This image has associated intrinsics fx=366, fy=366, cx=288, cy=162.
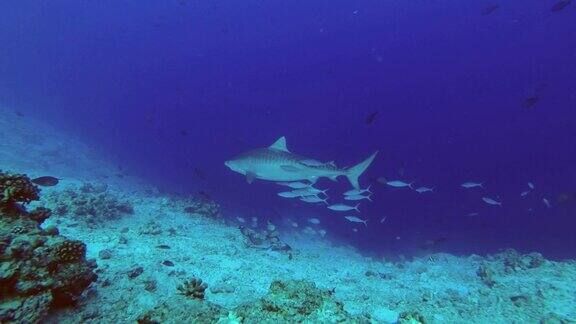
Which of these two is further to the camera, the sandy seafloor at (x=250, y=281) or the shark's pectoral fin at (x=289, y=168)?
the shark's pectoral fin at (x=289, y=168)

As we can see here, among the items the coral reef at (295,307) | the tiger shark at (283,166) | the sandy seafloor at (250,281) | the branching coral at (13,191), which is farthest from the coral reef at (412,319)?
the tiger shark at (283,166)

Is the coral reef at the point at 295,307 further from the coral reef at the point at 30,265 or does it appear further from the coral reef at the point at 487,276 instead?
the coral reef at the point at 487,276

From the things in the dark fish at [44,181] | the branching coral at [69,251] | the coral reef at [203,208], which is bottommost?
the coral reef at [203,208]

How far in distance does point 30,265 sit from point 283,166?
797 cm

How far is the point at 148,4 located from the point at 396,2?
93.2 m

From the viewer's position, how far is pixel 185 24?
111250mm

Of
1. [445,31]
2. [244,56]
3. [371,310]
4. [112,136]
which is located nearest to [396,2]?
[445,31]

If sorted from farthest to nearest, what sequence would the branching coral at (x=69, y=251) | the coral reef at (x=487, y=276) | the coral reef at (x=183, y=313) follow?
the coral reef at (x=487, y=276) → the branching coral at (x=69, y=251) → the coral reef at (x=183, y=313)

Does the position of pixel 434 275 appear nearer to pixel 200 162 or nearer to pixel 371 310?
pixel 371 310

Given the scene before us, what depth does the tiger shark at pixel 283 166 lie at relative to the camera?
11328 mm

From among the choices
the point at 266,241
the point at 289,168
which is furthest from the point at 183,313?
the point at 266,241

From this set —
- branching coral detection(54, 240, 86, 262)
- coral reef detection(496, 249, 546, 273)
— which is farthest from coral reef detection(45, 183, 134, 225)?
coral reef detection(496, 249, 546, 273)

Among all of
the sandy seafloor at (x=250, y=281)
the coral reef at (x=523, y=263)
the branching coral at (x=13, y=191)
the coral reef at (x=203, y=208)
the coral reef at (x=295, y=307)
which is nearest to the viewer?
the coral reef at (x=295, y=307)

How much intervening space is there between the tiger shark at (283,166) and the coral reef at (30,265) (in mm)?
7179
